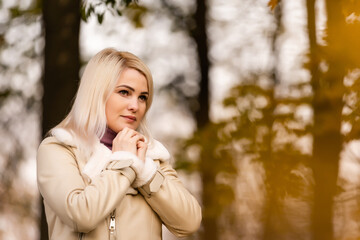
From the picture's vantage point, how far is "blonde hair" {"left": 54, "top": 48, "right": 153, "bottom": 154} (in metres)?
2.84

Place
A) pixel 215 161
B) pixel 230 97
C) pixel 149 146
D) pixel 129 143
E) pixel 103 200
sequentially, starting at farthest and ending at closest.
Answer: pixel 215 161 < pixel 230 97 < pixel 149 146 < pixel 129 143 < pixel 103 200

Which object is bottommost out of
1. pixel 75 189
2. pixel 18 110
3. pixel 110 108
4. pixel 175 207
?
pixel 175 207

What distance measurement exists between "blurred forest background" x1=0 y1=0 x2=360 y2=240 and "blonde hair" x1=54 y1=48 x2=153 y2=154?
1923 mm

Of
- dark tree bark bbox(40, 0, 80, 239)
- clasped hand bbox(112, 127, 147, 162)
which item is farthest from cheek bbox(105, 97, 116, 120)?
dark tree bark bbox(40, 0, 80, 239)

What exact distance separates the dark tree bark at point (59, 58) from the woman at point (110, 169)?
2444 mm

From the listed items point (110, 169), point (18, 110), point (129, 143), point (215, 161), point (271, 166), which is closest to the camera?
point (110, 169)

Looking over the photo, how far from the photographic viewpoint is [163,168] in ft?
10.00

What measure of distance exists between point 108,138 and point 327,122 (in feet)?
11.5

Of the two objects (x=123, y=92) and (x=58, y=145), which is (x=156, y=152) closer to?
(x=123, y=92)

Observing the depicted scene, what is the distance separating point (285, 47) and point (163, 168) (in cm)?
581

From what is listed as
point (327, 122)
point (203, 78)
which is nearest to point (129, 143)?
point (327, 122)

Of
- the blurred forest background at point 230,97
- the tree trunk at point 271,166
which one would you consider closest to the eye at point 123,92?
the blurred forest background at point 230,97

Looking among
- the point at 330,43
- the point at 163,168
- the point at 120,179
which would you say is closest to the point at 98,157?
the point at 120,179

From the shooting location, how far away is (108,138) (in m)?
2.93
